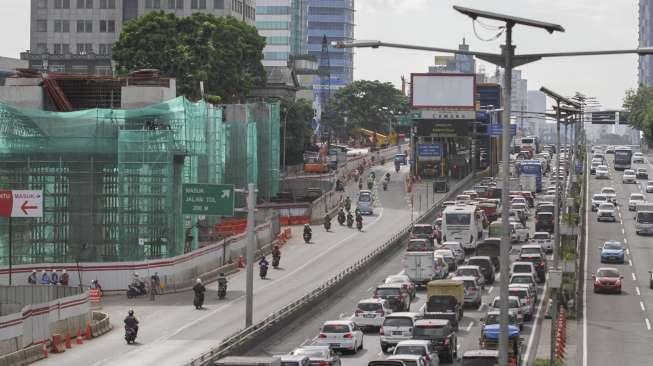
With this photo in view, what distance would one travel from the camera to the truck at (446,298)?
5938 cm

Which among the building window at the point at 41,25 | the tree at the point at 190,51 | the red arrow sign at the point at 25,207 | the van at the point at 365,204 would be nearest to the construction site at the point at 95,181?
the red arrow sign at the point at 25,207

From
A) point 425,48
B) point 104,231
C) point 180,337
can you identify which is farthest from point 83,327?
point 425,48

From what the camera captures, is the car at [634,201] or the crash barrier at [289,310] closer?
the crash barrier at [289,310]

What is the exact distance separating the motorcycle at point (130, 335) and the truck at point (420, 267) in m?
21.4

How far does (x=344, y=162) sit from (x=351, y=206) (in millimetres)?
38219

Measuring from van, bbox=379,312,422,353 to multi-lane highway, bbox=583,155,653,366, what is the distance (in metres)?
6.06

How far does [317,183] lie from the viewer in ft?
447

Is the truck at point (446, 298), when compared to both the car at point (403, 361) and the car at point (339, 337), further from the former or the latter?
the car at point (403, 361)

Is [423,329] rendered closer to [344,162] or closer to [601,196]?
[601,196]

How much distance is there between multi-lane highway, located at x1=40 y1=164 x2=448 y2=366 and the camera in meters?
51.2

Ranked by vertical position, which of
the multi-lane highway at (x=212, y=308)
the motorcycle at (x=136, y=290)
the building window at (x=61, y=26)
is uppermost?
the building window at (x=61, y=26)

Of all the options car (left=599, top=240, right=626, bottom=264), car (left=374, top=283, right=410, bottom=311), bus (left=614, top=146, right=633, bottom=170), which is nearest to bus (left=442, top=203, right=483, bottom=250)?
car (left=599, top=240, right=626, bottom=264)

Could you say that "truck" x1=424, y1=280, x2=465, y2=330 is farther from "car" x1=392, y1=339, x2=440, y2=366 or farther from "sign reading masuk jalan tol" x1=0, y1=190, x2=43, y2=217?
"sign reading masuk jalan tol" x1=0, y1=190, x2=43, y2=217

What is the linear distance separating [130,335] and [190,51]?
76.7 meters
